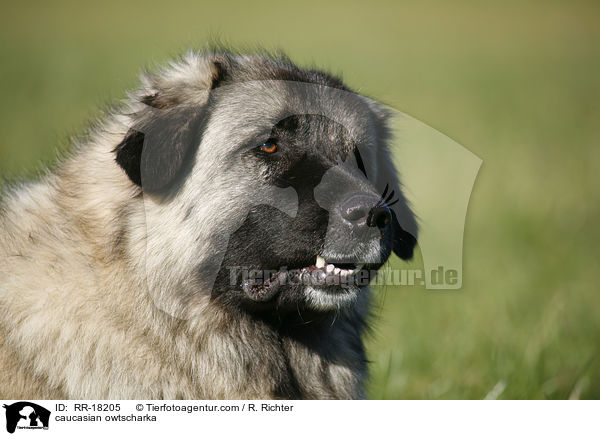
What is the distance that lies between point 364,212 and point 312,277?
38 cm

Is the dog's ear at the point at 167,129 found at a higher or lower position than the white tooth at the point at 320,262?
higher

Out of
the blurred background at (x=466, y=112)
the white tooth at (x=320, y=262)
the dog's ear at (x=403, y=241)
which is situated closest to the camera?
the white tooth at (x=320, y=262)

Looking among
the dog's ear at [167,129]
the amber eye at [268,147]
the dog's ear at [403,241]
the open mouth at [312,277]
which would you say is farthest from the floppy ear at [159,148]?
the dog's ear at [403,241]

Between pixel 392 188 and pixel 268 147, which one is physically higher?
pixel 268 147

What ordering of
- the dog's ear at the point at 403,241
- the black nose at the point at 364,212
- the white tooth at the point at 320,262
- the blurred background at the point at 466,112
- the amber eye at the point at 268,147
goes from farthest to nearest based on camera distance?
the blurred background at the point at 466,112, the dog's ear at the point at 403,241, the amber eye at the point at 268,147, the white tooth at the point at 320,262, the black nose at the point at 364,212

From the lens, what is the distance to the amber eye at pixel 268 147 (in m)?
3.05

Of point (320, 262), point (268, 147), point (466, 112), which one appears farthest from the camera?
point (466, 112)

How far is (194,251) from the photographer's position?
9.86 feet

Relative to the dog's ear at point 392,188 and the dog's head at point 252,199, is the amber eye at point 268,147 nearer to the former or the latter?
the dog's head at point 252,199

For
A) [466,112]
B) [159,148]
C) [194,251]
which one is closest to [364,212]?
[194,251]

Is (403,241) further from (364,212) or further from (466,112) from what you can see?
(466,112)

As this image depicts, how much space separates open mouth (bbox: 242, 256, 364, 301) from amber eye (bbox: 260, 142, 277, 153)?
543 millimetres
